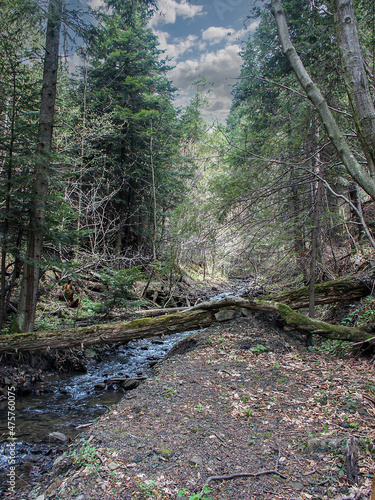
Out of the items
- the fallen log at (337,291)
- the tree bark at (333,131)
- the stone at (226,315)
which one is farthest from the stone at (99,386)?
the tree bark at (333,131)

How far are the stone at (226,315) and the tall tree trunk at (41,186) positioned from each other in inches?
167

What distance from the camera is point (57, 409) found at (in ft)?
17.0

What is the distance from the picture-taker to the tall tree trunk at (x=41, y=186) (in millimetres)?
6340

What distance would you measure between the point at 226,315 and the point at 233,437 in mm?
3804

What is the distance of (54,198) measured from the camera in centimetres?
630

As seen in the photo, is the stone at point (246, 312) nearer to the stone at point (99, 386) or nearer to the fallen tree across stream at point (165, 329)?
the fallen tree across stream at point (165, 329)

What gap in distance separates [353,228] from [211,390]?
6.39 m

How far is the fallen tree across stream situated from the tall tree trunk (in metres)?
0.75

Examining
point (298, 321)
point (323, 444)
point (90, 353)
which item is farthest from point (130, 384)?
point (323, 444)

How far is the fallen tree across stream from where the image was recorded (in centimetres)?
565

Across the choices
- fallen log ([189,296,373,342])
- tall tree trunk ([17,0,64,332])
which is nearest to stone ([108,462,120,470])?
fallen log ([189,296,373,342])

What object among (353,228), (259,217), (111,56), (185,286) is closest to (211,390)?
(259,217)

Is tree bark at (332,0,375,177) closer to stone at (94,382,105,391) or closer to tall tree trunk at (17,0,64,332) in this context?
tall tree trunk at (17,0,64,332)

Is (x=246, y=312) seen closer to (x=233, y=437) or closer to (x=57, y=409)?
(x=233, y=437)
